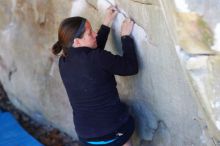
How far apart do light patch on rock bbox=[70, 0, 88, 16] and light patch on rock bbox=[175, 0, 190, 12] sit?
4.49 feet

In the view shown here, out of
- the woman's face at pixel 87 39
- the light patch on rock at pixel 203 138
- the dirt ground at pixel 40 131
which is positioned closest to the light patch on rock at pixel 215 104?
the light patch on rock at pixel 203 138

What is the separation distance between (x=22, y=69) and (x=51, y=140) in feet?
2.40

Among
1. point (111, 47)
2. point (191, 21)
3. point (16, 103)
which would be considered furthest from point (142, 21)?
point (16, 103)

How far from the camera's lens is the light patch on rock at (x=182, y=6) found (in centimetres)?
177

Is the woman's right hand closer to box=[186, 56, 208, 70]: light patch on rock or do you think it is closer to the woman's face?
the woman's face

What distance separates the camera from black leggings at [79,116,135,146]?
9.12ft

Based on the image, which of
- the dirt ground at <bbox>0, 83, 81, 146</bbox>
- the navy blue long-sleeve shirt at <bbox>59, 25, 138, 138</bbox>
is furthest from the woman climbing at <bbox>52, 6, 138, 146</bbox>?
the dirt ground at <bbox>0, 83, 81, 146</bbox>

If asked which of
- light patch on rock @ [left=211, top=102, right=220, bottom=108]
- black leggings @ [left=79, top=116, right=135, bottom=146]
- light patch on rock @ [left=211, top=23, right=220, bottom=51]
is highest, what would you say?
light patch on rock @ [left=211, top=23, right=220, bottom=51]

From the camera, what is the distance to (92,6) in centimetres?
300

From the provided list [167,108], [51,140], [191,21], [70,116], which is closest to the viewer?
[191,21]

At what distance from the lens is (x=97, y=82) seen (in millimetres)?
2629

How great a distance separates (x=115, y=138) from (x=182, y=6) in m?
1.23

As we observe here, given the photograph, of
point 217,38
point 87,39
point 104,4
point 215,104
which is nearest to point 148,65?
point 87,39

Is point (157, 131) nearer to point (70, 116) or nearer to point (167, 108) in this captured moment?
point (167, 108)
